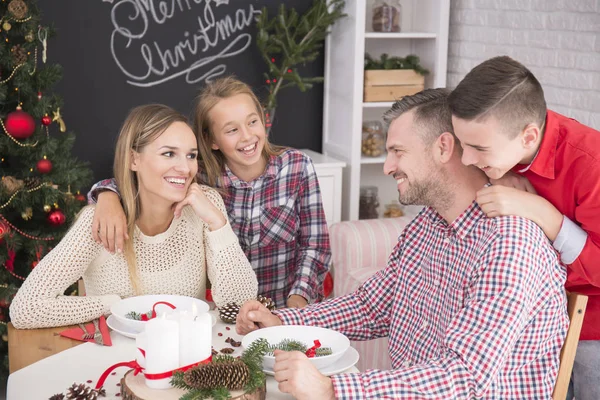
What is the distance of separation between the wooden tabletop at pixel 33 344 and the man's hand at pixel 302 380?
63 cm

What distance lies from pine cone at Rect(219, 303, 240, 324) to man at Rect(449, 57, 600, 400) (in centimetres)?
70

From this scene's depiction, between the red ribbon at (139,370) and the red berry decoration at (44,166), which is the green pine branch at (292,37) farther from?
the red ribbon at (139,370)

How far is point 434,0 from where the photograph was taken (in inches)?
179

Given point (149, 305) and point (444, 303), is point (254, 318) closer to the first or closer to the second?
point (149, 305)

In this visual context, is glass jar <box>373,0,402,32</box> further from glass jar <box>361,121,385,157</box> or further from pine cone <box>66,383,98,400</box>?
pine cone <box>66,383,98,400</box>

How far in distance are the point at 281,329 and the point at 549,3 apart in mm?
2723

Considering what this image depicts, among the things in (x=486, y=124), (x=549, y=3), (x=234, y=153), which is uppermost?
(x=549, y=3)

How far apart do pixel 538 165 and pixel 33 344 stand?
4.16 feet

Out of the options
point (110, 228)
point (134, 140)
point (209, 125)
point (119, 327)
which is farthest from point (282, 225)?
point (119, 327)

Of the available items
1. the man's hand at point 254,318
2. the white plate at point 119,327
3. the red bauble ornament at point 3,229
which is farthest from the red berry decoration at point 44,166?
the man's hand at point 254,318

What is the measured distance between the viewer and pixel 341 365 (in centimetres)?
171

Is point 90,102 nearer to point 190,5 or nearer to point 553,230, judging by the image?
point 190,5

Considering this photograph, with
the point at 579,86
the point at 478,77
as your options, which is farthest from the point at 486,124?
the point at 579,86

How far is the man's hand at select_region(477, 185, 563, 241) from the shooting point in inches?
64.7
